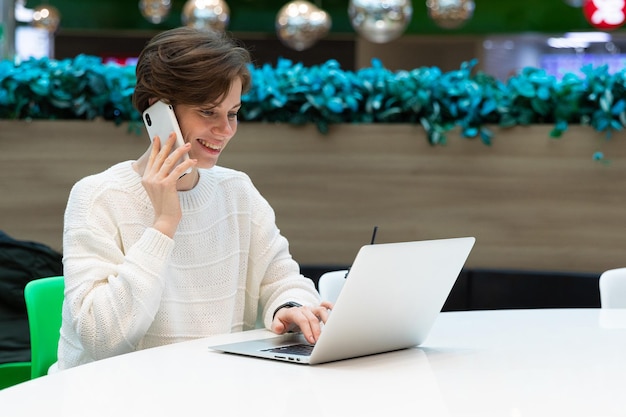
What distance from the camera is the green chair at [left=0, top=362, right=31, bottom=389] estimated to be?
3139 millimetres

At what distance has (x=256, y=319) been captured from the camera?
7.95 ft

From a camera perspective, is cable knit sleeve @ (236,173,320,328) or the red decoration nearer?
cable knit sleeve @ (236,173,320,328)

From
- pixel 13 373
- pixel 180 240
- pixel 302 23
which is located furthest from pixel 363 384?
pixel 302 23

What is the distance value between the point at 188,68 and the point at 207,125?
0.14 metres

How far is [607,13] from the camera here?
29.9 feet

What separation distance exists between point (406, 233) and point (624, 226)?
0.94 m

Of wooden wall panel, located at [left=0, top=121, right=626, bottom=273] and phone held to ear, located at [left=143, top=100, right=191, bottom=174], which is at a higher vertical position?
phone held to ear, located at [left=143, top=100, right=191, bottom=174]

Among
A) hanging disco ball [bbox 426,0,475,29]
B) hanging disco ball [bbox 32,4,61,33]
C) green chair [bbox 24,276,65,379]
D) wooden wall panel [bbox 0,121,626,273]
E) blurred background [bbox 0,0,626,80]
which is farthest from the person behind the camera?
blurred background [bbox 0,0,626,80]

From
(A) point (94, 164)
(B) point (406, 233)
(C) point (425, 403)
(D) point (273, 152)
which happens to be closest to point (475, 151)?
(B) point (406, 233)

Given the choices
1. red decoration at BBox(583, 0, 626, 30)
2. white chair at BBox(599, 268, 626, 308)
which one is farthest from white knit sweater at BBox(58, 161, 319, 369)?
red decoration at BBox(583, 0, 626, 30)

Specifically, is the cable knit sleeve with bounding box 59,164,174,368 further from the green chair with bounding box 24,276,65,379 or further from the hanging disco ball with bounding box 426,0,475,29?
the hanging disco ball with bounding box 426,0,475,29

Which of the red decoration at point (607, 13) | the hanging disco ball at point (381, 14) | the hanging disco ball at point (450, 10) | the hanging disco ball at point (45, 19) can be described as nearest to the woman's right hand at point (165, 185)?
the hanging disco ball at point (381, 14)

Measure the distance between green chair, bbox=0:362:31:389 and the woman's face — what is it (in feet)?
4.39

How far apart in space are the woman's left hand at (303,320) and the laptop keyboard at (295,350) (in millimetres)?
61
